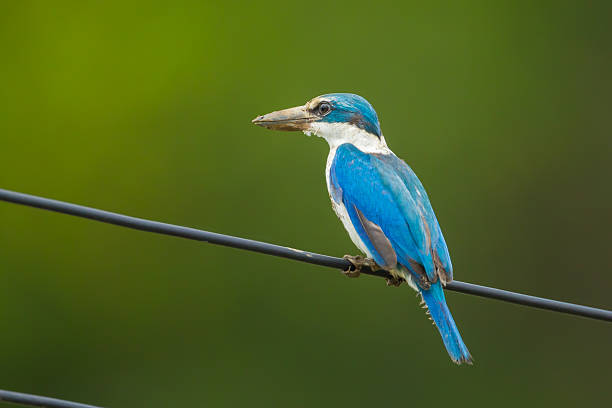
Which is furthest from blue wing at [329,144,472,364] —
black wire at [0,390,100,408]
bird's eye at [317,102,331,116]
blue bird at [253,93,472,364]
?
black wire at [0,390,100,408]

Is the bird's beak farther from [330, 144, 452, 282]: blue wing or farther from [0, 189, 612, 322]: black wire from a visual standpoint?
[0, 189, 612, 322]: black wire

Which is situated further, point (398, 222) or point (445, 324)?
point (398, 222)

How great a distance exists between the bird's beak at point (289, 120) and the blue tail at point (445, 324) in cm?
145

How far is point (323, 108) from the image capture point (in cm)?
538

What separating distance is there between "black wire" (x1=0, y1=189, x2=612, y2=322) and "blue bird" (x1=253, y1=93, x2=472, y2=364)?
425 millimetres

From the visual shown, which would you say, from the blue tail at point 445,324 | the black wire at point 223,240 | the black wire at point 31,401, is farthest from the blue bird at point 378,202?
the black wire at point 31,401

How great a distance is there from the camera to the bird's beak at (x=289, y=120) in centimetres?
537

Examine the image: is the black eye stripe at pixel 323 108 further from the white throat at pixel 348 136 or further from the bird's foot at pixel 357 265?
the bird's foot at pixel 357 265

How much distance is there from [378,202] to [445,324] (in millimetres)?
744

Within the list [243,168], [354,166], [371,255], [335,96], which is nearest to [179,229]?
[371,255]

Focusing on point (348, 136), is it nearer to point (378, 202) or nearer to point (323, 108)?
point (323, 108)

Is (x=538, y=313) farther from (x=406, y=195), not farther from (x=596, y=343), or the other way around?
(x=406, y=195)

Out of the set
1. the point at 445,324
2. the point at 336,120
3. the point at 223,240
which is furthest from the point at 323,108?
the point at 223,240

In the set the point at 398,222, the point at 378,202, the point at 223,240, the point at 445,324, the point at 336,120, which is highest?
the point at 336,120
